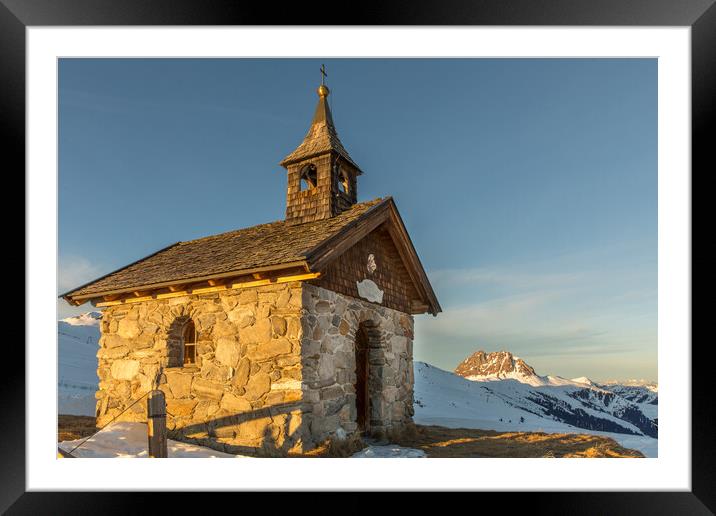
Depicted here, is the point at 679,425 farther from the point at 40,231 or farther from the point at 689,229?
the point at 40,231

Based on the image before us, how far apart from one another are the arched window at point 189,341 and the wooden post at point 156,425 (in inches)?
146

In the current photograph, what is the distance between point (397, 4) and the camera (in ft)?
13.9

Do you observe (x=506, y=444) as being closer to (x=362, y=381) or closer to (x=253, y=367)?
(x=362, y=381)

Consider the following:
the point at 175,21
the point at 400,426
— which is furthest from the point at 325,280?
the point at 175,21

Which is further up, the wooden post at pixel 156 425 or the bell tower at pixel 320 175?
the bell tower at pixel 320 175

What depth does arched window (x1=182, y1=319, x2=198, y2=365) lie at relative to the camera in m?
10.4

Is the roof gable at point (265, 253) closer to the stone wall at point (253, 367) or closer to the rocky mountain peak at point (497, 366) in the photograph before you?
the stone wall at point (253, 367)

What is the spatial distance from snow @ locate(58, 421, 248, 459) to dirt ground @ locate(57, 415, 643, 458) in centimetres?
110

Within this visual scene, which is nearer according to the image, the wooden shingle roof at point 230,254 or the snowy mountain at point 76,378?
the wooden shingle roof at point 230,254

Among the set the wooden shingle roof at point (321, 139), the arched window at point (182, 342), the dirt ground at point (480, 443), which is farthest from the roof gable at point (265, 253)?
the dirt ground at point (480, 443)

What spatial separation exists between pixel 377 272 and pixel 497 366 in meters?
6.52

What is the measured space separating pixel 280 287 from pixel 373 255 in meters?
2.91

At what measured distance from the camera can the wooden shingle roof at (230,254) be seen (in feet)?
29.3

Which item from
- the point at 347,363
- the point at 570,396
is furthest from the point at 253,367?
the point at 570,396
